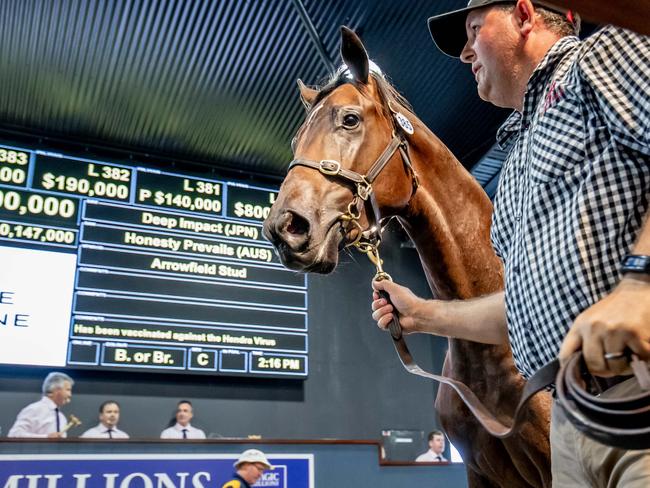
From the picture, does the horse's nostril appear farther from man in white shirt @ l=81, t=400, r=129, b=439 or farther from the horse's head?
man in white shirt @ l=81, t=400, r=129, b=439

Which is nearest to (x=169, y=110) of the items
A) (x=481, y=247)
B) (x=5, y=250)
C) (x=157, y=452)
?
(x=5, y=250)

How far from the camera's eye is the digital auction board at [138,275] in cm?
537

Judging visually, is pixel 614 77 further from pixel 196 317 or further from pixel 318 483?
pixel 196 317

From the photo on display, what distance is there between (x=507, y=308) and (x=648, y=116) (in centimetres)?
36

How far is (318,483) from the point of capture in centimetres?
416

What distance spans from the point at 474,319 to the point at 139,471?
10.0 ft

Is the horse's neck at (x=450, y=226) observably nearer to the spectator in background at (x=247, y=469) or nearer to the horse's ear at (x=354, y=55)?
the horse's ear at (x=354, y=55)

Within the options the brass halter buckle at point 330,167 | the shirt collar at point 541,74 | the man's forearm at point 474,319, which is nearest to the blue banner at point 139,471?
the brass halter buckle at point 330,167

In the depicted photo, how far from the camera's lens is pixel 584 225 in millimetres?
870

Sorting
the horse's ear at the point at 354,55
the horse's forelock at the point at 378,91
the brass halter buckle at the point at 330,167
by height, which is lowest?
the brass halter buckle at the point at 330,167

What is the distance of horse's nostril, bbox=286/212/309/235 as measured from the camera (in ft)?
5.22

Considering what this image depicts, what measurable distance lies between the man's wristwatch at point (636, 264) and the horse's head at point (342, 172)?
3.02ft

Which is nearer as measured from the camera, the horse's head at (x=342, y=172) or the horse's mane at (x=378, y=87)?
the horse's head at (x=342, y=172)

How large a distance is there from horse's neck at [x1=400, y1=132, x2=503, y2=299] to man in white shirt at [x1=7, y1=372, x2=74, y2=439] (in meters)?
4.43
